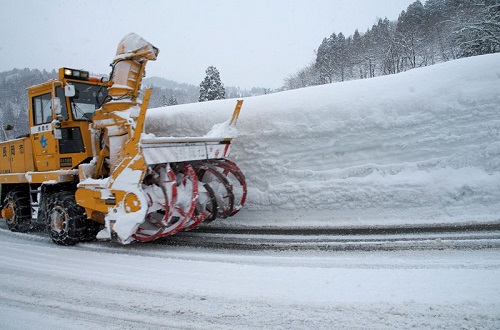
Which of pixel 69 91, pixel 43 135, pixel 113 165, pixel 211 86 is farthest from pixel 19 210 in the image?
pixel 211 86

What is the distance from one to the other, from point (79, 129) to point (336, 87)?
5744 mm

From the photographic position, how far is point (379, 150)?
658 centimetres

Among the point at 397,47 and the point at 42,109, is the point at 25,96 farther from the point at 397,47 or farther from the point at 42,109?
the point at 397,47

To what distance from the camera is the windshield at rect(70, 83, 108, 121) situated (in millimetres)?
5921

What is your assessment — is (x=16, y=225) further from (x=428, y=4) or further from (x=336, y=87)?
(x=428, y=4)

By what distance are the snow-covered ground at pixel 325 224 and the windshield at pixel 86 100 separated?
2.28 metres

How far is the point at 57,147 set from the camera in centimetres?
585

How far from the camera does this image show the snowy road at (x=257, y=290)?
8.71 ft

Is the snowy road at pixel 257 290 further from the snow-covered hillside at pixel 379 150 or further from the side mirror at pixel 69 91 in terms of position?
the side mirror at pixel 69 91

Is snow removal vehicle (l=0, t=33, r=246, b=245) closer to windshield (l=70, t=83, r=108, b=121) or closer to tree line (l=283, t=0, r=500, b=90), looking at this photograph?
windshield (l=70, t=83, r=108, b=121)

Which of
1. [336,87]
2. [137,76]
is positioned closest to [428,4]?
[336,87]

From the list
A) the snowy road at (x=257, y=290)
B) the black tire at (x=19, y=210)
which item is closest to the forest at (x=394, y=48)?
the black tire at (x=19, y=210)

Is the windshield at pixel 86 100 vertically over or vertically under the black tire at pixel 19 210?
over

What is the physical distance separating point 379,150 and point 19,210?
26.7ft
